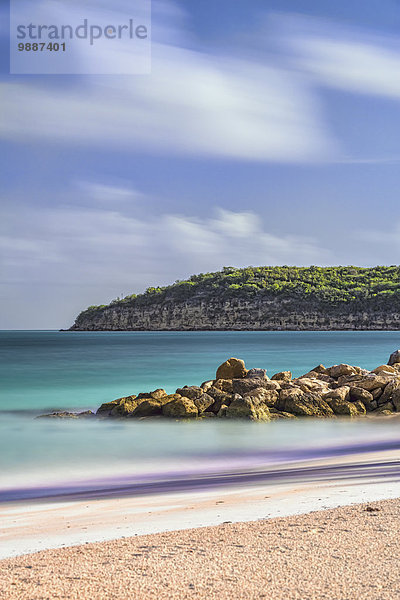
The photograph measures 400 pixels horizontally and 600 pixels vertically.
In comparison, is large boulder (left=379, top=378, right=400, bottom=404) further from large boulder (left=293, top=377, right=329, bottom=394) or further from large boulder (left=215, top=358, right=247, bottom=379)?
large boulder (left=215, top=358, right=247, bottom=379)

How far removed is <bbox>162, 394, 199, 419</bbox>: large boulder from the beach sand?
913 cm

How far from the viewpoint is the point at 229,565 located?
4.26 m

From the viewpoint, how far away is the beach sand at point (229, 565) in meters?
3.86

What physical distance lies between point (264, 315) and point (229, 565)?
424ft

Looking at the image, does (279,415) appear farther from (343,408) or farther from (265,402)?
(343,408)

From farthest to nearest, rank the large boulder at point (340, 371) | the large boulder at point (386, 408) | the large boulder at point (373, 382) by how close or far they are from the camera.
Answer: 1. the large boulder at point (340, 371)
2. the large boulder at point (373, 382)
3. the large boulder at point (386, 408)

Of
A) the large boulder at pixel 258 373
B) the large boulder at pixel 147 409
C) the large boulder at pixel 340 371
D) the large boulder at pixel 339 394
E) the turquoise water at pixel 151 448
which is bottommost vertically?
the turquoise water at pixel 151 448

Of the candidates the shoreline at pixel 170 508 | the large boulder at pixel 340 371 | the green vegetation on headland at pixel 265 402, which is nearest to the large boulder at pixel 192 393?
the green vegetation on headland at pixel 265 402

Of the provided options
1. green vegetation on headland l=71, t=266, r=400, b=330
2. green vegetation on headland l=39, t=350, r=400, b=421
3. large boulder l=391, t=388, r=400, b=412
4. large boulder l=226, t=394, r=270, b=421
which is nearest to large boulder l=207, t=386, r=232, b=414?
green vegetation on headland l=39, t=350, r=400, b=421

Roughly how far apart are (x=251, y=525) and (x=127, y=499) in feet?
7.73

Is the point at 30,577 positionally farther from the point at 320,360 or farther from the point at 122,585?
the point at 320,360

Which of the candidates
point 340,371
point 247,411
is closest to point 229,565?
point 247,411

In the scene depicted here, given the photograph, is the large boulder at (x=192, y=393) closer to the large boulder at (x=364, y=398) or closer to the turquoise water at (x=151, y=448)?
the turquoise water at (x=151, y=448)

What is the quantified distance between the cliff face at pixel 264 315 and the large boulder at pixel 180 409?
115350 mm
